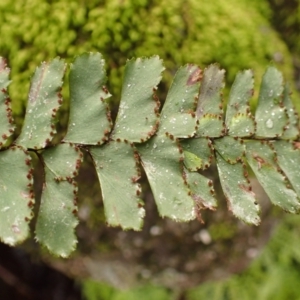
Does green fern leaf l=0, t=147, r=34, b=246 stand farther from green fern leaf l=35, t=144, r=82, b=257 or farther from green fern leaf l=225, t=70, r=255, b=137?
green fern leaf l=225, t=70, r=255, b=137

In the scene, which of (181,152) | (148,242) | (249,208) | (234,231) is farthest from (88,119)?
(234,231)

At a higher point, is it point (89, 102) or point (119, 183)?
point (89, 102)

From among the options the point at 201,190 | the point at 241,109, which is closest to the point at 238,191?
the point at 201,190

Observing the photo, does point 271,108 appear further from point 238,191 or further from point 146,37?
point 146,37

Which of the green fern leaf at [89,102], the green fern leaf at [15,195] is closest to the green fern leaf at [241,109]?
the green fern leaf at [89,102]

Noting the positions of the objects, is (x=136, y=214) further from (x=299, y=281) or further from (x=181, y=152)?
(x=299, y=281)
